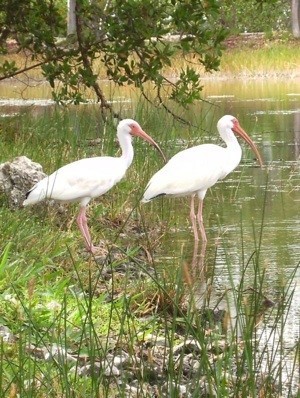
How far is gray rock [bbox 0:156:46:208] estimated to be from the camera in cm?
737

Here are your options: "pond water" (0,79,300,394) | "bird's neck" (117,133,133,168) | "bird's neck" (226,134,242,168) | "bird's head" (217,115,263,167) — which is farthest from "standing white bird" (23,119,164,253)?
"bird's head" (217,115,263,167)

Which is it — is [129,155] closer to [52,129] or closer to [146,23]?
[146,23]

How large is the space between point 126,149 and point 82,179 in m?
0.92

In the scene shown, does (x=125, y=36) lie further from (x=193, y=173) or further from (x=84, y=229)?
(x=84, y=229)

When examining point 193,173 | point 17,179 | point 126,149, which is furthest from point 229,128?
point 17,179

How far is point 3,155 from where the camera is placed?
8.62 meters

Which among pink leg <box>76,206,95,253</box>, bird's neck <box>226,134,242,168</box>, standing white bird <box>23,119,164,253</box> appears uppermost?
standing white bird <box>23,119,164,253</box>

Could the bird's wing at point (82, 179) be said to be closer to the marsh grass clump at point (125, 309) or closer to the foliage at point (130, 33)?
the marsh grass clump at point (125, 309)

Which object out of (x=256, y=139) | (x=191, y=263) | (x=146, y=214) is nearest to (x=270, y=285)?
(x=191, y=263)

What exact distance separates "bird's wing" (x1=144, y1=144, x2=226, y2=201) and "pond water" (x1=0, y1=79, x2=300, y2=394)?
0.23 metres

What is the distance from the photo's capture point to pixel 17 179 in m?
7.41

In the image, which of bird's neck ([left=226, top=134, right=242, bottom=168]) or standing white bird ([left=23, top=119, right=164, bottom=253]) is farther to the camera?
bird's neck ([left=226, top=134, right=242, bottom=168])

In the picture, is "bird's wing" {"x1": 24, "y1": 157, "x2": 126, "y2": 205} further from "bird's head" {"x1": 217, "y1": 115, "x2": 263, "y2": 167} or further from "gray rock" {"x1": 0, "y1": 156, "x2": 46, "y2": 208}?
"bird's head" {"x1": 217, "y1": 115, "x2": 263, "y2": 167}

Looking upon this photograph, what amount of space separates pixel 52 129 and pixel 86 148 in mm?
362
